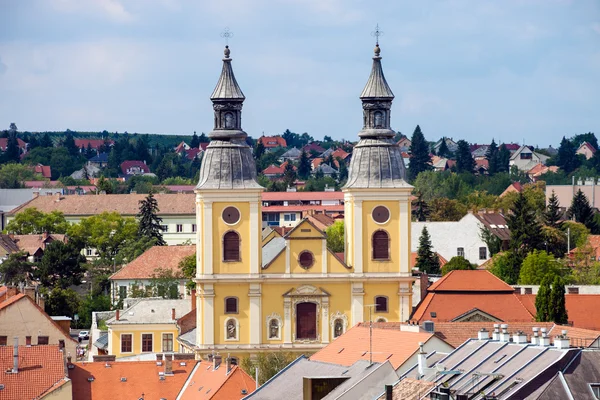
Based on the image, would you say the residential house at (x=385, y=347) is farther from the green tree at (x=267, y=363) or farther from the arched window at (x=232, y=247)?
the arched window at (x=232, y=247)

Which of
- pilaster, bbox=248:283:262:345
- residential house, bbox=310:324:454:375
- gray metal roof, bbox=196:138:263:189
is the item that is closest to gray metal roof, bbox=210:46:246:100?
gray metal roof, bbox=196:138:263:189

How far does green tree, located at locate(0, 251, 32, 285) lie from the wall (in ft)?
80.4

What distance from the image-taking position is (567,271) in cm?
11488

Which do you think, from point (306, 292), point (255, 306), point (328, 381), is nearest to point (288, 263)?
point (306, 292)

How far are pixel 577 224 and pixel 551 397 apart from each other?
9122 cm

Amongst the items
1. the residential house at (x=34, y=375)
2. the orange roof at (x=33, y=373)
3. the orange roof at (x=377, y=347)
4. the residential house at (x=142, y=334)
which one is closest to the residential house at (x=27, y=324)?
the residential house at (x=142, y=334)

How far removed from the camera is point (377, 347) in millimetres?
62969

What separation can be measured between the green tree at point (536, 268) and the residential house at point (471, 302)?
19.3 metres

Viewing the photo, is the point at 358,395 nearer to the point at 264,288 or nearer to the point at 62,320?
the point at 264,288

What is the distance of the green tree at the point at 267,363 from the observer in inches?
3004

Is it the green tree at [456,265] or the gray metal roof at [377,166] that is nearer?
the gray metal roof at [377,166]

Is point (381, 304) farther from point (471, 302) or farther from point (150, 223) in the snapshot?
point (150, 223)

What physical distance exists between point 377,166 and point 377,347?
2574 centimetres

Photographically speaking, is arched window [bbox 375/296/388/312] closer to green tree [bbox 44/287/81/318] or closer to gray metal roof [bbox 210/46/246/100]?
gray metal roof [bbox 210/46/246/100]
